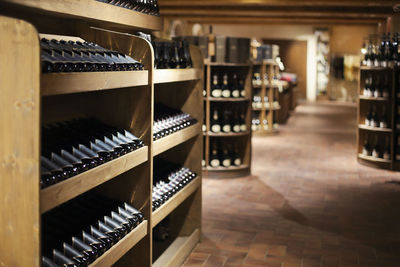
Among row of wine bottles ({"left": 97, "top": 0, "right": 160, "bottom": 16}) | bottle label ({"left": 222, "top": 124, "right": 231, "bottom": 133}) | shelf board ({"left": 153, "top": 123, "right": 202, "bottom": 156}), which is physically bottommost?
bottle label ({"left": 222, "top": 124, "right": 231, "bottom": 133})

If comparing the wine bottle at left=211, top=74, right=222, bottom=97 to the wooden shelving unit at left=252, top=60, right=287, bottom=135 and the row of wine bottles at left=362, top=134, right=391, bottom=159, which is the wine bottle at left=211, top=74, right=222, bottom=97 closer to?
the row of wine bottles at left=362, top=134, right=391, bottom=159

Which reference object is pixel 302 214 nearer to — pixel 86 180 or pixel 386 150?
pixel 386 150

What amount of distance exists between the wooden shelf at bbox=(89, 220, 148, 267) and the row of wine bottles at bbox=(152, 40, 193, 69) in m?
1.51

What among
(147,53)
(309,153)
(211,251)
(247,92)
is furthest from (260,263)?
(309,153)

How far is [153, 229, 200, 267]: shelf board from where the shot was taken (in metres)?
3.73

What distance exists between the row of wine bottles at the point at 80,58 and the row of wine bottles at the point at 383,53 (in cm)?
504

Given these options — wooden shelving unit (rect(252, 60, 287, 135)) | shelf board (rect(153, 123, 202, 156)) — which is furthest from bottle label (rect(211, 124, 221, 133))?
wooden shelving unit (rect(252, 60, 287, 135))

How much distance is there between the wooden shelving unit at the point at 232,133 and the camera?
6.96 m

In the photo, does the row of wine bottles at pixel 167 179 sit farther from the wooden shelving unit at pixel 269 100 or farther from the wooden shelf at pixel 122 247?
the wooden shelving unit at pixel 269 100

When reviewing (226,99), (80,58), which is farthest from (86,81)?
(226,99)

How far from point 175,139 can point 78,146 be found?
4.16 ft

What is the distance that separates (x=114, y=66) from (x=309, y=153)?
259 inches

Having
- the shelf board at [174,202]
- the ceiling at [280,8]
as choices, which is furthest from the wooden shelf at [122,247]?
the ceiling at [280,8]

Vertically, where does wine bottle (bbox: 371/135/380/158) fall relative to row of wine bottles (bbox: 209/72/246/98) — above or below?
below
